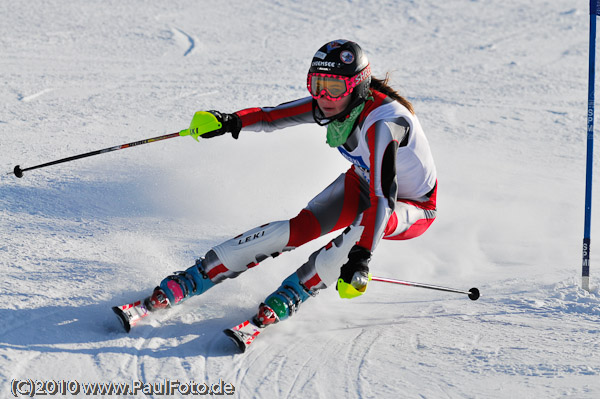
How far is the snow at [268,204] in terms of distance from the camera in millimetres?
3227

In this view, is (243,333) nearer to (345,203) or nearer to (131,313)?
(131,313)

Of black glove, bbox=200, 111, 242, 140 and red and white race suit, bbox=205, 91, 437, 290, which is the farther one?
black glove, bbox=200, 111, 242, 140

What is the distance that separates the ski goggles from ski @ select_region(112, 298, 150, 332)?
1456mm

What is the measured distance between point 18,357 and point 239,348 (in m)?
1.01

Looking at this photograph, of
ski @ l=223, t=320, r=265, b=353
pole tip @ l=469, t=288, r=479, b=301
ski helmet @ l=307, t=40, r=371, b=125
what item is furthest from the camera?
pole tip @ l=469, t=288, r=479, b=301

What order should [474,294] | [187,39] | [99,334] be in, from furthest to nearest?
[187,39] < [474,294] < [99,334]

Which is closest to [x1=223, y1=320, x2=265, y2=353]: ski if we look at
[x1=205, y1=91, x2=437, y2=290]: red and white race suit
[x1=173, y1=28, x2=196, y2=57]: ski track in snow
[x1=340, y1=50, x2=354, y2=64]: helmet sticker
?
[x1=205, y1=91, x2=437, y2=290]: red and white race suit

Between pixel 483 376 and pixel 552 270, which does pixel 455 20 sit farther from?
pixel 483 376

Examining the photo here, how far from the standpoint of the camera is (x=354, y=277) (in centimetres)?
320

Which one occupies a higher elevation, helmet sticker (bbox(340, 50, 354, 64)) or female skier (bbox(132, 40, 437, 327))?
helmet sticker (bbox(340, 50, 354, 64))

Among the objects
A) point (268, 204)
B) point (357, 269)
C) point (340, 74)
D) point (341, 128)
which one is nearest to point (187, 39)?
point (268, 204)

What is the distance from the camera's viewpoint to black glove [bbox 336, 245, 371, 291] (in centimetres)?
320

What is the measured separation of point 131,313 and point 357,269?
119 centimetres

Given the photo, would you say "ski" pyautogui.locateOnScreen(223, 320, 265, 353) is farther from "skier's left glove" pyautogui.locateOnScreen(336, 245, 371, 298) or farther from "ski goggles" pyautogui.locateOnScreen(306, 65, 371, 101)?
"ski goggles" pyautogui.locateOnScreen(306, 65, 371, 101)
